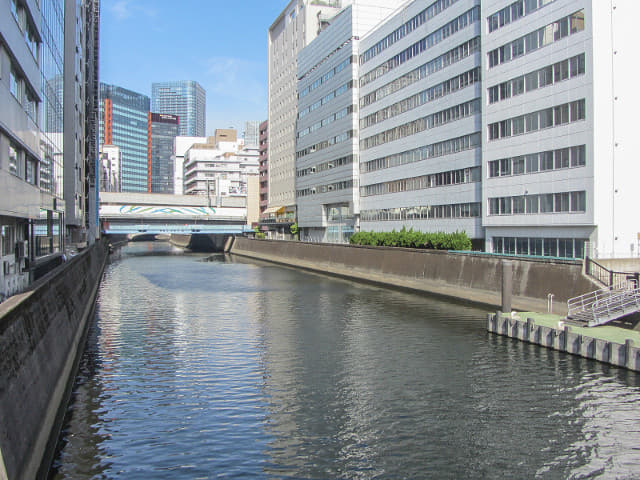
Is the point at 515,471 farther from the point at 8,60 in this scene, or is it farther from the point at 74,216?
the point at 74,216

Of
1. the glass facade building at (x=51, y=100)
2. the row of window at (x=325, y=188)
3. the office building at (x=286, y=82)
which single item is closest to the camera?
the glass facade building at (x=51, y=100)

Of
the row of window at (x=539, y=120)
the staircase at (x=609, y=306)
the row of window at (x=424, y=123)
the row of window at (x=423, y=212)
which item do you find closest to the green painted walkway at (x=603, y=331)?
the staircase at (x=609, y=306)

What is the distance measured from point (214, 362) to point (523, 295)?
82.2ft

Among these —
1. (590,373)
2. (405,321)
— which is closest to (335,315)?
(405,321)

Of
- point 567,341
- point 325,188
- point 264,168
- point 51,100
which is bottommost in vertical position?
point 567,341

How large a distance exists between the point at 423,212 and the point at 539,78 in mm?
26500

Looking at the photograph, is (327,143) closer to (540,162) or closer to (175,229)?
(175,229)

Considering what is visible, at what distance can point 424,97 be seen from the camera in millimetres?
74000

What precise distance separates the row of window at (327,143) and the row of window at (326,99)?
7015 mm

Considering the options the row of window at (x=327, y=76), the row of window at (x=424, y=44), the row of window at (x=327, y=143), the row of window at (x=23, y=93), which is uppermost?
the row of window at (x=327, y=76)

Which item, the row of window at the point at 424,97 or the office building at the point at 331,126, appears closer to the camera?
the row of window at the point at 424,97

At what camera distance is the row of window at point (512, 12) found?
52125 mm

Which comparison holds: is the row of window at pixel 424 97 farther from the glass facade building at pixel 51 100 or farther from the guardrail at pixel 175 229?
the guardrail at pixel 175 229

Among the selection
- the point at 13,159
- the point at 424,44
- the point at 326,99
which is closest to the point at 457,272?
the point at 424,44
